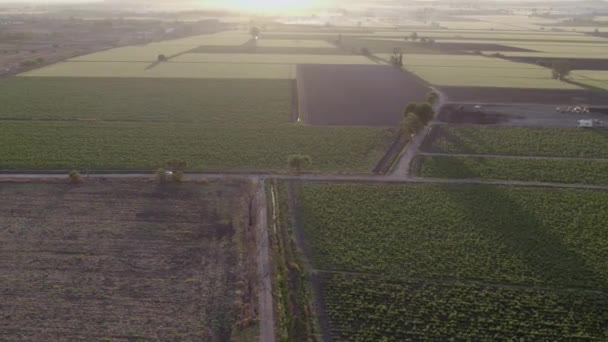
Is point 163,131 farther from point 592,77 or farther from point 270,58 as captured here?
point 592,77

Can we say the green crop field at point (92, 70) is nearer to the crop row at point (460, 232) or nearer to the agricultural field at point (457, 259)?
the agricultural field at point (457, 259)

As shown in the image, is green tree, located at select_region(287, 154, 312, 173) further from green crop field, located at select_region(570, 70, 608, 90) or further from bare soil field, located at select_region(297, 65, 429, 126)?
green crop field, located at select_region(570, 70, 608, 90)

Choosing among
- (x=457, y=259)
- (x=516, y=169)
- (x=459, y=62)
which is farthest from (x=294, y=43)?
(x=457, y=259)

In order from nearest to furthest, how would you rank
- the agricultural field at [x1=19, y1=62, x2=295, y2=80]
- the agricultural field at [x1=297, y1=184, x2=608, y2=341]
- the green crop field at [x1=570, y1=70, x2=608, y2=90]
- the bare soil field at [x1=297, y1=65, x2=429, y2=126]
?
the agricultural field at [x1=297, y1=184, x2=608, y2=341] → the bare soil field at [x1=297, y1=65, x2=429, y2=126] → the green crop field at [x1=570, y1=70, x2=608, y2=90] → the agricultural field at [x1=19, y1=62, x2=295, y2=80]

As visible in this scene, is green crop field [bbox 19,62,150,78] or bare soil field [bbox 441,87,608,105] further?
green crop field [bbox 19,62,150,78]

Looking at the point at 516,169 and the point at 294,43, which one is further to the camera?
the point at 294,43

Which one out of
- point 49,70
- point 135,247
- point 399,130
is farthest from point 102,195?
point 49,70

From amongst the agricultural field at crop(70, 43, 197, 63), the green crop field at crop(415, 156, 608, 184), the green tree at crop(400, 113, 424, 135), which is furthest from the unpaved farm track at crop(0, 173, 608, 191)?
the agricultural field at crop(70, 43, 197, 63)
